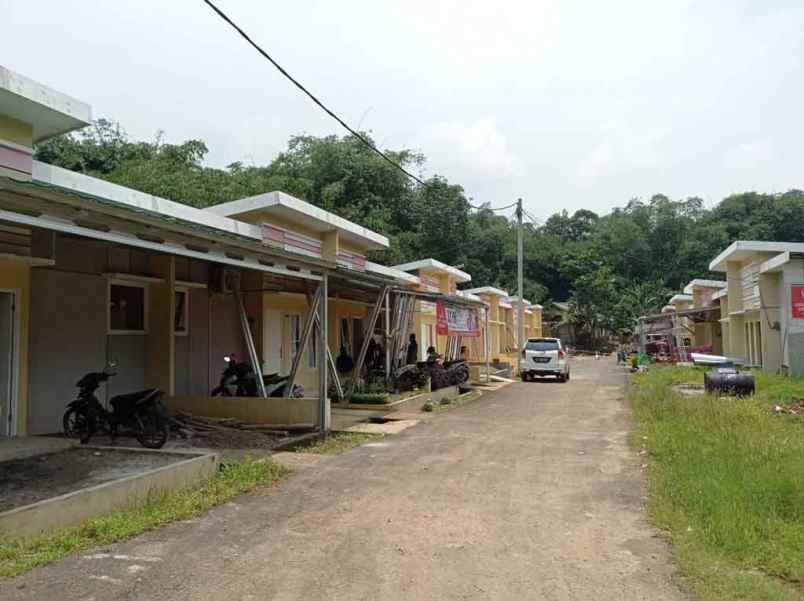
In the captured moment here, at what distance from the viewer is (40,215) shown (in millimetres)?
5520

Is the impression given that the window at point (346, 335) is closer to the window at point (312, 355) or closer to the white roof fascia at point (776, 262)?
the window at point (312, 355)

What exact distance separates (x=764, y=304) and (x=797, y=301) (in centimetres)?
204

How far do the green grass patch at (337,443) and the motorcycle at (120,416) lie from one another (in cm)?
198

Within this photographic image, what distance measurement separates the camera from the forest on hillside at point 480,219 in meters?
32.2

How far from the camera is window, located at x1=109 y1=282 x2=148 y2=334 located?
35.0 feet

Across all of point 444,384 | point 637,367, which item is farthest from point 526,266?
point 444,384

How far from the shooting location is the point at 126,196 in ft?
35.8

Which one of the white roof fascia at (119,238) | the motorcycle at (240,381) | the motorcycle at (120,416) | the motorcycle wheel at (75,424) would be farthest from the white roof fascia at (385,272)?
the motorcycle wheel at (75,424)

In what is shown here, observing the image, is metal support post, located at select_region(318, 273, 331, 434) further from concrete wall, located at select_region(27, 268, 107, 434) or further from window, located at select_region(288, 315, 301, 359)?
window, located at select_region(288, 315, 301, 359)

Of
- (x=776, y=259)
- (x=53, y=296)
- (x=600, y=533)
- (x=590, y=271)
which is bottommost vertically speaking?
(x=600, y=533)

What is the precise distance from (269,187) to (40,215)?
29205mm

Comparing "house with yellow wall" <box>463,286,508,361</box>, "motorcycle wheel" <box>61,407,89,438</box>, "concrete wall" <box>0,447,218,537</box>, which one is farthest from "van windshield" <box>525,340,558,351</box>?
"concrete wall" <box>0,447,218,537</box>

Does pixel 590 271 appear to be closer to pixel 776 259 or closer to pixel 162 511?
pixel 776 259

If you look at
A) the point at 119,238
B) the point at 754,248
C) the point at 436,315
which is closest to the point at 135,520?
the point at 119,238
